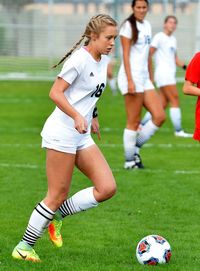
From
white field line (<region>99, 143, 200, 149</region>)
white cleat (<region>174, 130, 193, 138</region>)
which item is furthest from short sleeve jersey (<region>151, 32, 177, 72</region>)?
white field line (<region>99, 143, 200, 149</region>)

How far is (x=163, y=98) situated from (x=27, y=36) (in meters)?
14.8

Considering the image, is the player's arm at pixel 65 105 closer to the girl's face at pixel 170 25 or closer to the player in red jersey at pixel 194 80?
the player in red jersey at pixel 194 80

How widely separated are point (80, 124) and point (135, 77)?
5576mm

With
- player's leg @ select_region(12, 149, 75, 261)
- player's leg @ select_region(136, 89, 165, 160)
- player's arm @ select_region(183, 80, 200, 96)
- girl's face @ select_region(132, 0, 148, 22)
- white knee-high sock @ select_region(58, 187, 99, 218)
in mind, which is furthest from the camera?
player's leg @ select_region(136, 89, 165, 160)

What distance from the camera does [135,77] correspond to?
12.5m

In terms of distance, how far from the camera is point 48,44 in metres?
31.3

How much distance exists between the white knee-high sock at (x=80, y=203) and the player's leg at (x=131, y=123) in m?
4.66

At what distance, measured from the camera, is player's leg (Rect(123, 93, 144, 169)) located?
484 inches

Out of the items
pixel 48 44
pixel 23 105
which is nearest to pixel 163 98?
pixel 23 105

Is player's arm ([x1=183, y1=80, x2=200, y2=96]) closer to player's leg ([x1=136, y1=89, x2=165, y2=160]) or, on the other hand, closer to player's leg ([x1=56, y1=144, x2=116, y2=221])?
player's leg ([x1=56, y1=144, x2=116, y2=221])

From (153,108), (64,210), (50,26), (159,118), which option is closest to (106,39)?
(64,210)

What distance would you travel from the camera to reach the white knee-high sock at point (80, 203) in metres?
7.56

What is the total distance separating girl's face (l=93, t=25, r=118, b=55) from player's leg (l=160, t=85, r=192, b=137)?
9.82 metres

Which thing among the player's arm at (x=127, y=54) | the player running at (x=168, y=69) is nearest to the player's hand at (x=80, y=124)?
the player's arm at (x=127, y=54)
